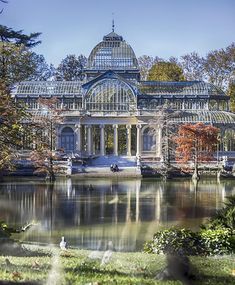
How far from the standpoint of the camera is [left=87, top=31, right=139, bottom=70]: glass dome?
60.9 m

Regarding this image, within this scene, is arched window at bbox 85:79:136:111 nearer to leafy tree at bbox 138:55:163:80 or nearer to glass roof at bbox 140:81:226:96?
glass roof at bbox 140:81:226:96

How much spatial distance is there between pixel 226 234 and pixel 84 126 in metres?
45.0

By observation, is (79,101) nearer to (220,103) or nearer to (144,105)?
(144,105)

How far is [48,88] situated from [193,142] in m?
21.2

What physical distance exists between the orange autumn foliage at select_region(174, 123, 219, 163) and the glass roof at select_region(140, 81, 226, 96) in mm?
13361

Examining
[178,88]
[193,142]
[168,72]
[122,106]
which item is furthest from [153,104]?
[193,142]

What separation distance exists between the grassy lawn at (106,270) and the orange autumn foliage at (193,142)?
110 ft

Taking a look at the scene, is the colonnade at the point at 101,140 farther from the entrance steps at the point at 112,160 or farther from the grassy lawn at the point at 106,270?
the grassy lawn at the point at 106,270

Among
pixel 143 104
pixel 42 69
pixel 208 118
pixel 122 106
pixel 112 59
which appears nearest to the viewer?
pixel 208 118

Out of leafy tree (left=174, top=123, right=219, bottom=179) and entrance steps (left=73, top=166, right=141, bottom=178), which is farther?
leafy tree (left=174, top=123, right=219, bottom=179)

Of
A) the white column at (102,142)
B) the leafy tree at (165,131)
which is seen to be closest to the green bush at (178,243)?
the leafy tree at (165,131)

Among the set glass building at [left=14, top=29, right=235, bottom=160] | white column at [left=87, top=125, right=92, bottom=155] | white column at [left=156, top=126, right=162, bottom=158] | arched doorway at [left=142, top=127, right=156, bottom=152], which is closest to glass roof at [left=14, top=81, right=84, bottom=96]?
glass building at [left=14, top=29, right=235, bottom=160]

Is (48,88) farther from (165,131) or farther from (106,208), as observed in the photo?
(106,208)

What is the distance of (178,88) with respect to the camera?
193ft
